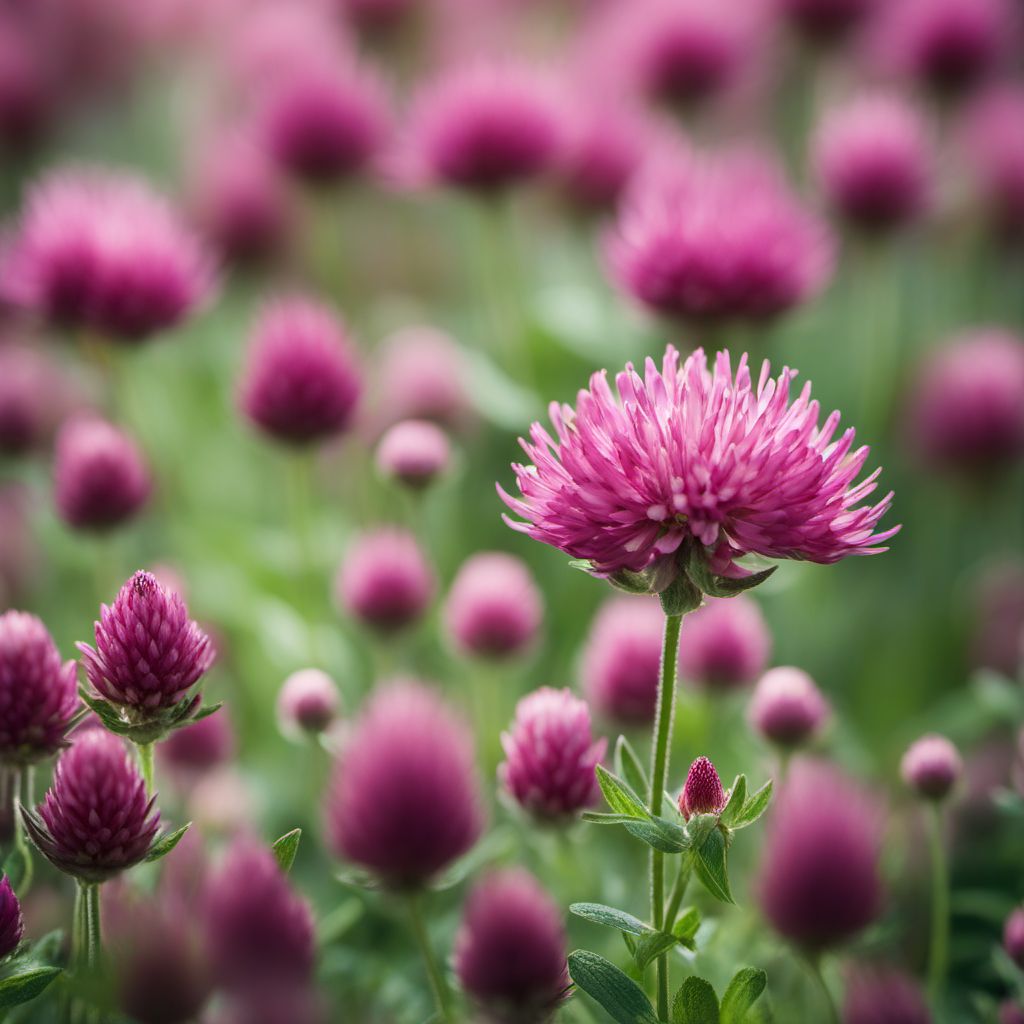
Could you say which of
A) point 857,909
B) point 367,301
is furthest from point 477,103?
point 857,909

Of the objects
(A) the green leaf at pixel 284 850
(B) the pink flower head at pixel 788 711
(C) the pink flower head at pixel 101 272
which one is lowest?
(A) the green leaf at pixel 284 850

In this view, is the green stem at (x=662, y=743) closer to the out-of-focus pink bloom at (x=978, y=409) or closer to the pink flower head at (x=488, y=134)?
the pink flower head at (x=488, y=134)

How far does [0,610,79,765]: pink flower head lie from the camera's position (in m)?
0.78

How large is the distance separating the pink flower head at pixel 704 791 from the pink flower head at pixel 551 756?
0.10m

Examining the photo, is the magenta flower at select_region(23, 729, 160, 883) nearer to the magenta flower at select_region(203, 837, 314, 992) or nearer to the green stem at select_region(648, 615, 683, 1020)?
the magenta flower at select_region(203, 837, 314, 992)

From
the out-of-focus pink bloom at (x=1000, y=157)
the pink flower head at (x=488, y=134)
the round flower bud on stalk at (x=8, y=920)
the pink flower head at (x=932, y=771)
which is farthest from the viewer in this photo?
the out-of-focus pink bloom at (x=1000, y=157)

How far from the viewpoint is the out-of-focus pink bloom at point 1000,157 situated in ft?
6.16

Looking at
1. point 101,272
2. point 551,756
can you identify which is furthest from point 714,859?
point 101,272

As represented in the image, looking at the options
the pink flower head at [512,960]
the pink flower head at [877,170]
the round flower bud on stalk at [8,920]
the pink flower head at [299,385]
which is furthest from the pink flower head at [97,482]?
the pink flower head at [877,170]

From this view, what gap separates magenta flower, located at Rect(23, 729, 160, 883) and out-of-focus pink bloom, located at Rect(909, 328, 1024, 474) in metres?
1.24

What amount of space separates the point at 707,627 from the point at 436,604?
458mm

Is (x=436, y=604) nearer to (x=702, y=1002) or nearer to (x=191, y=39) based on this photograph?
(x=702, y=1002)

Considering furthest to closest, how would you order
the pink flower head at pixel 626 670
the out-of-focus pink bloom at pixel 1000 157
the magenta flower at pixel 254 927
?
the out-of-focus pink bloom at pixel 1000 157
the pink flower head at pixel 626 670
the magenta flower at pixel 254 927

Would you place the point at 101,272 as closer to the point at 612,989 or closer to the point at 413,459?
the point at 413,459
